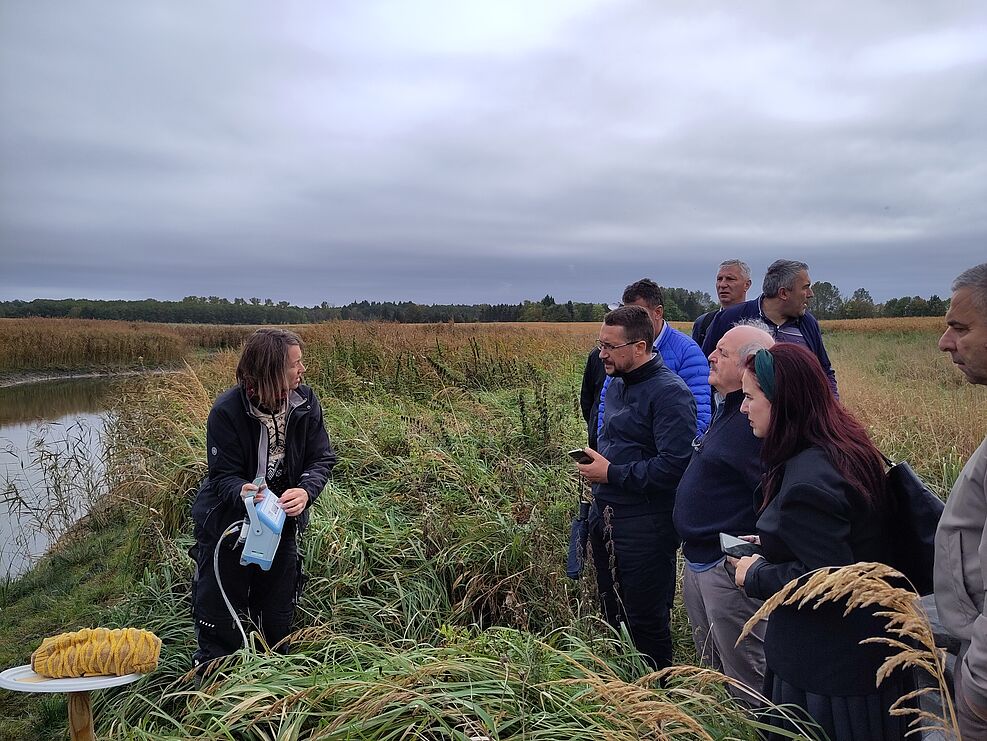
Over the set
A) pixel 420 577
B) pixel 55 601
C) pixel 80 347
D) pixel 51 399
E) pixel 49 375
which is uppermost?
pixel 80 347

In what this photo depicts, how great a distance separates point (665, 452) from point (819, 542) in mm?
1253

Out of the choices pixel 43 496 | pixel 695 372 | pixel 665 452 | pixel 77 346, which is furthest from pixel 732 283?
pixel 77 346

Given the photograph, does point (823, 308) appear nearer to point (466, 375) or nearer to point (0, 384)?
point (466, 375)

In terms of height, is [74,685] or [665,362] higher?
[665,362]

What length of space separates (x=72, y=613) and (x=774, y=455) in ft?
17.5

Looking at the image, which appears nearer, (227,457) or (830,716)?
(830,716)

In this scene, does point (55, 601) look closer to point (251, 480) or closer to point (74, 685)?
point (251, 480)

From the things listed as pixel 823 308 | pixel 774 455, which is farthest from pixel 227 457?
pixel 823 308

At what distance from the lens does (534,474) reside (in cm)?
579

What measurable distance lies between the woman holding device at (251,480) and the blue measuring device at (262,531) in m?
0.06

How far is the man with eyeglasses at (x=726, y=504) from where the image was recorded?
2547 millimetres

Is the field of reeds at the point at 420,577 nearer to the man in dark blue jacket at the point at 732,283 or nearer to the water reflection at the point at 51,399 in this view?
the man in dark blue jacket at the point at 732,283

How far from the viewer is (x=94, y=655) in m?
1.56

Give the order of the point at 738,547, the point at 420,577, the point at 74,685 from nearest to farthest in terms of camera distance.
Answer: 1. the point at 74,685
2. the point at 738,547
3. the point at 420,577
